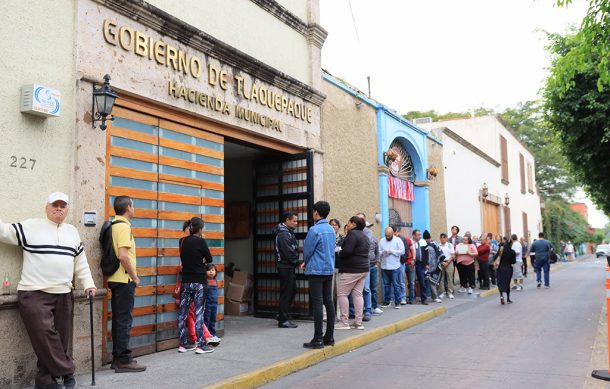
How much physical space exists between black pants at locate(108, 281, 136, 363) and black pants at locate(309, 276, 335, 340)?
2.33 meters

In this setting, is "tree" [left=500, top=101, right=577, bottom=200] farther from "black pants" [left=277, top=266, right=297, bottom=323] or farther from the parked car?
"black pants" [left=277, top=266, right=297, bottom=323]

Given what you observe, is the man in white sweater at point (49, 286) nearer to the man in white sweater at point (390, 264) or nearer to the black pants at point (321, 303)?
the black pants at point (321, 303)

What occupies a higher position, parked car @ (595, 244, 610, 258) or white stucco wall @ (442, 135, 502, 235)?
white stucco wall @ (442, 135, 502, 235)

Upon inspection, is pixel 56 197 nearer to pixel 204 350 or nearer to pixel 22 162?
pixel 22 162

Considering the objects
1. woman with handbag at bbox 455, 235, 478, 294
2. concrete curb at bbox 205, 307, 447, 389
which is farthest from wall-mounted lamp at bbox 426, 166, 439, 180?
concrete curb at bbox 205, 307, 447, 389

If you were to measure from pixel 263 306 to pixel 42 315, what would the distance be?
5637 mm

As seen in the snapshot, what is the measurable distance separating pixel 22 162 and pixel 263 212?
218 inches

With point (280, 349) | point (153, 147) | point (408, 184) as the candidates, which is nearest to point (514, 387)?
point (280, 349)

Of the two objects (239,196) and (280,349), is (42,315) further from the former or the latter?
(239,196)

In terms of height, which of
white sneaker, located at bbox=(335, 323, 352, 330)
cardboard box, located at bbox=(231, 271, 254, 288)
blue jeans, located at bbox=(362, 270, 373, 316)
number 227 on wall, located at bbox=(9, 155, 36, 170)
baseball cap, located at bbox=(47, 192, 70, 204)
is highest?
number 227 on wall, located at bbox=(9, 155, 36, 170)

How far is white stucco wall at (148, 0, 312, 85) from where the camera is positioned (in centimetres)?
756

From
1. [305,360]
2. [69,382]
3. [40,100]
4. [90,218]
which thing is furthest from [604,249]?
[40,100]

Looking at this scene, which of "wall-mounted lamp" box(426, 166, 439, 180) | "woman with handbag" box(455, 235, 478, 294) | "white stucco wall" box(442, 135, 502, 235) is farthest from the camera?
"white stucco wall" box(442, 135, 502, 235)

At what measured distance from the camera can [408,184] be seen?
15336mm
